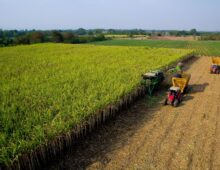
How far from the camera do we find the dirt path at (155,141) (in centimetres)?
647

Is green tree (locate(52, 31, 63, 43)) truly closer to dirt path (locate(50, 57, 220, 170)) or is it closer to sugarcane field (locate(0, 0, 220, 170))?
sugarcane field (locate(0, 0, 220, 170))

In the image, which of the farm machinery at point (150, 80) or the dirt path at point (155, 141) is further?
the farm machinery at point (150, 80)

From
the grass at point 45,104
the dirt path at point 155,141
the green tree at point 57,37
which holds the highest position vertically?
the green tree at point 57,37

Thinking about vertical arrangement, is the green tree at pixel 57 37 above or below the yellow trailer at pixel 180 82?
above

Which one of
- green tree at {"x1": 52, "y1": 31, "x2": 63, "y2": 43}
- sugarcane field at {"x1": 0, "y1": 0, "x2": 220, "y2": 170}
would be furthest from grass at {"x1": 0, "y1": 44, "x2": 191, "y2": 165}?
green tree at {"x1": 52, "y1": 31, "x2": 63, "y2": 43}

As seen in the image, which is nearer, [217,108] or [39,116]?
[39,116]

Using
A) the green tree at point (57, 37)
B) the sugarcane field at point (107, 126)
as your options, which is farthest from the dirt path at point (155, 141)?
the green tree at point (57, 37)

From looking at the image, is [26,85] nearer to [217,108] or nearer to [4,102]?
[4,102]

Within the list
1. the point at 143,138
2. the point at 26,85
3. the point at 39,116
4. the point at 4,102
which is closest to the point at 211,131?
the point at 143,138

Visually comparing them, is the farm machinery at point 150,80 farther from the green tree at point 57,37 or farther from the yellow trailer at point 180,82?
the green tree at point 57,37

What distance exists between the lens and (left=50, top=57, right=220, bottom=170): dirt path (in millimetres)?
6473

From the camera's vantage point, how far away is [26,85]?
12.8m

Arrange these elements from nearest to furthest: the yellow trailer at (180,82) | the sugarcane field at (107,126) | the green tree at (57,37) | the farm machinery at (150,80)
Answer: the sugarcane field at (107,126), the yellow trailer at (180,82), the farm machinery at (150,80), the green tree at (57,37)

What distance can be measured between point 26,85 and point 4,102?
306 centimetres
